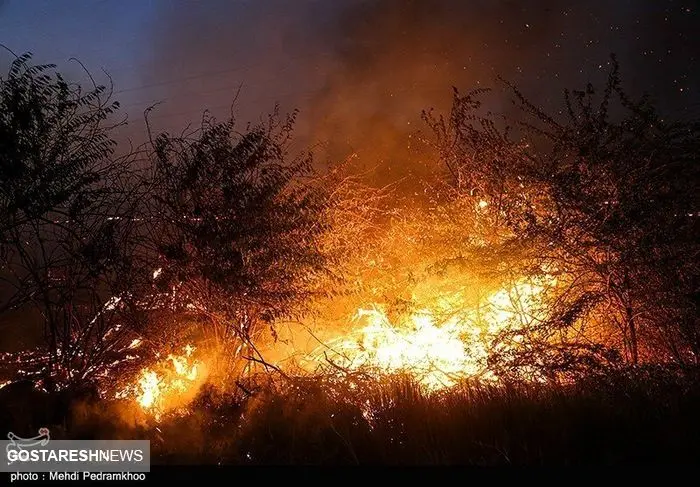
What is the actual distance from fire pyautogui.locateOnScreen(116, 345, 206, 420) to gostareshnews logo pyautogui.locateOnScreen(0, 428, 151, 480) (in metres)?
2.33

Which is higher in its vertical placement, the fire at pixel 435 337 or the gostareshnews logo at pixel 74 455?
the fire at pixel 435 337

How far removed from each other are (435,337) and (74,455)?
600 centimetres

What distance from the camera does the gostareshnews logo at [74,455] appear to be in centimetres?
477

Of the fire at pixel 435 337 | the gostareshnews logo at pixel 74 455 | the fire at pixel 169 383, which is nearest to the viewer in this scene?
the gostareshnews logo at pixel 74 455

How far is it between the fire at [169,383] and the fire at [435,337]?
2.14 m

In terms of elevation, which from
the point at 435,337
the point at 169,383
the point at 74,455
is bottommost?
the point at 74,455

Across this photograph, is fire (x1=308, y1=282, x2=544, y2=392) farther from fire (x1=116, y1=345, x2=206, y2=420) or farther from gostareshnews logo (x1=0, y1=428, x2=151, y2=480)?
gostareshnews logo (x1=0, y1=428, x2=151, y2=480)

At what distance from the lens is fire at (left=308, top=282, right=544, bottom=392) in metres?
8.32

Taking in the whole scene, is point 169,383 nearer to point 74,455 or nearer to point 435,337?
point 74,455

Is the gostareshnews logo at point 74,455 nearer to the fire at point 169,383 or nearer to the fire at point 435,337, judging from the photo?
the fire at point 169,383

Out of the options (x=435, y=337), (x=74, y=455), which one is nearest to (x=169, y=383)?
(x=74, y=455)

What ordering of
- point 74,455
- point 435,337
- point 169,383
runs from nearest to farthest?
1. point 74,455
2. point 169,383
3. point 435,337

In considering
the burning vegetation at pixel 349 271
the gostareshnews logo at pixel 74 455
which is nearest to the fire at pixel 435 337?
the burning vegetation at pixel 349 271

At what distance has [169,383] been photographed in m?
8.59
